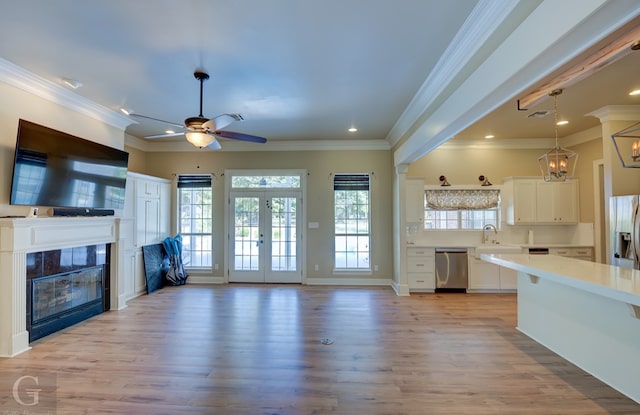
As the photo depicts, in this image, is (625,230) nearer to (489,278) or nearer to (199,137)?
(489,278)

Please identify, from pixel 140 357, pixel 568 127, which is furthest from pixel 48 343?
pixel 568 127

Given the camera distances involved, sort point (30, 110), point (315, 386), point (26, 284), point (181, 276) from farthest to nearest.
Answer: point (181, 276) → point (30, 110) → point (26, 284) → point (315, 386)

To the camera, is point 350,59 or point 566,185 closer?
point 350,59

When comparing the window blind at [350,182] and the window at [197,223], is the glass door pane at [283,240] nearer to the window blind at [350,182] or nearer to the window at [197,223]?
the window blind at [350,182]

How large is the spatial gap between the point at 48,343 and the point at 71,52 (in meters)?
3.11

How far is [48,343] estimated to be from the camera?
3.30m

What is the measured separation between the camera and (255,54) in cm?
289

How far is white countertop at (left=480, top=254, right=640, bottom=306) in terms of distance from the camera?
6.28 feet

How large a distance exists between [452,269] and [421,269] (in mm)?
566

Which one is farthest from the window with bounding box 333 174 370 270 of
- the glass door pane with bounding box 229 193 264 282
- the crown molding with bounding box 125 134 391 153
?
the glass door pane with bounding box 229 193 264 282

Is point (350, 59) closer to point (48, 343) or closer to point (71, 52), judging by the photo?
point (71, 52)

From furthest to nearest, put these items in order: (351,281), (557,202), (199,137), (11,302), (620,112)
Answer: (351,281) < (557,202) < (620,112) < (199,137) < (11,302)

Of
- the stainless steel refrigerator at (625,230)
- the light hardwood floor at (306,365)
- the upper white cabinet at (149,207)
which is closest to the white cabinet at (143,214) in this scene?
the upper white cabinet at (149,207)

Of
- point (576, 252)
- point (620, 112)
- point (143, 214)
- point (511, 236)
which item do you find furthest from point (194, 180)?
point (576, 252)
